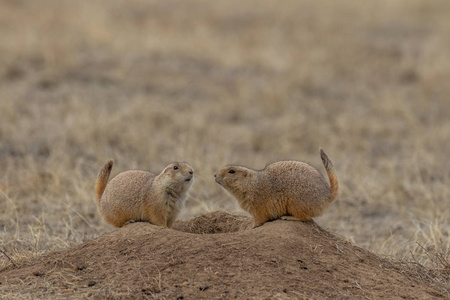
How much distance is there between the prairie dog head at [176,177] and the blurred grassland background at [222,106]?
1.26 meters

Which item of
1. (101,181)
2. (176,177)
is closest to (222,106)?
(101,181)

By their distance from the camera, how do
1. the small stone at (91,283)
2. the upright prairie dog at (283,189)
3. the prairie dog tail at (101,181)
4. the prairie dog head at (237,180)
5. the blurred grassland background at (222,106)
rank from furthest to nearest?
the blurred grassland background at (222,106), the prairie dog tail at (101,181), the prairie dog head at (237,180), the upright prairie dog at (283,189), the small stone at (91,283)

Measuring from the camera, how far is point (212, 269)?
4625mm

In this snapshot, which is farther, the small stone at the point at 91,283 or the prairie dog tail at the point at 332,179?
the prairie dog tail at the point at 332,179

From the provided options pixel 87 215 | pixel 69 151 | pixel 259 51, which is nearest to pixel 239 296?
pixel 87 215

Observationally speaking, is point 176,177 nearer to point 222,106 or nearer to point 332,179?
point 332,179

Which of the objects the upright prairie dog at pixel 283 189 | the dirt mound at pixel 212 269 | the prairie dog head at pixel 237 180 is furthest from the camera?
the prairie dog head at pixel 237 180

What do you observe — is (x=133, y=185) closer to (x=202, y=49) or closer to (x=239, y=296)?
(x=239, y=296)

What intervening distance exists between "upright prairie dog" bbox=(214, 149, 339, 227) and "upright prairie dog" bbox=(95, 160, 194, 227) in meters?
0.38

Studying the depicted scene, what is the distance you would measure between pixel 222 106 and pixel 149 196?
322 inches

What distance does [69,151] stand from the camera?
1032cm

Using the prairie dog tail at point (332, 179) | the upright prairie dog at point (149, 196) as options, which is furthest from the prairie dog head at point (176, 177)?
the prairie dog tail at point (332, 179)

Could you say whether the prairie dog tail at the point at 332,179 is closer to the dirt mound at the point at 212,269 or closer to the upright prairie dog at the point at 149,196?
the dirt mound at the point at 212,269

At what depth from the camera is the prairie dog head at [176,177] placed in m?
5.48
